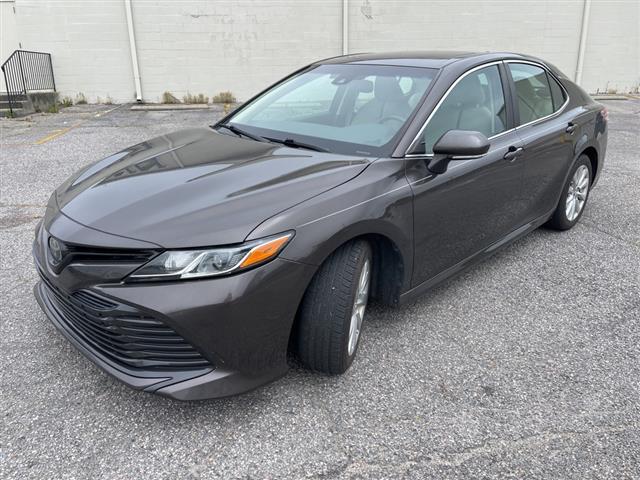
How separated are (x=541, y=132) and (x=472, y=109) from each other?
85 cm

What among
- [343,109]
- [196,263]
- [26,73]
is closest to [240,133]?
[343,109]

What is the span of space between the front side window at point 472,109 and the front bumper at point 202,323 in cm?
126

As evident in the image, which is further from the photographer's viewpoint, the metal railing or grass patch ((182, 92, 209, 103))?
grass patch ((182, 92, 209, 103))

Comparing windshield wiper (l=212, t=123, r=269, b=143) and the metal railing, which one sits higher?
windshield wiper (l=212, t=123, r=269, b=143)

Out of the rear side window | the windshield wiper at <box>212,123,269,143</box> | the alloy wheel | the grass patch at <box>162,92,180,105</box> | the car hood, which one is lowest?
the grass patch at <box>162,92,180,105</box>

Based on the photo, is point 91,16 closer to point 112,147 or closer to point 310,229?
point 112,147

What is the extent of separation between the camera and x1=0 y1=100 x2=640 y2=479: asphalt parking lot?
2.22 meters

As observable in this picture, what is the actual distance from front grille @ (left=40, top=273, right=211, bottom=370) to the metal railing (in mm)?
11025

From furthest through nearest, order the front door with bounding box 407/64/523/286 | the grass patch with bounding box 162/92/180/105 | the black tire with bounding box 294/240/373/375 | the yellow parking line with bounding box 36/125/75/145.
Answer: the grass patch with bounding box 162/92/180/105 → the yellow parking line with bounding box 36/125/75/145 → the front door with bounding box 407/64/523/286 → the black tire with bounding box 294/240/373/375

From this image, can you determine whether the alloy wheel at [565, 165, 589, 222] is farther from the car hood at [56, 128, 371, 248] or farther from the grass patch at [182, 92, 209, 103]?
the grass patch at [182, 92, 209, 103]

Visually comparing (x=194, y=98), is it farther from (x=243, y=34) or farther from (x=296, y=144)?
(x=296, y=144)

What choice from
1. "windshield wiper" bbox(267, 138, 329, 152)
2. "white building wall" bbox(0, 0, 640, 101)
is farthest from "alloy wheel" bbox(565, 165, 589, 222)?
"white building wall" bbox(0, 0, 640, 101)

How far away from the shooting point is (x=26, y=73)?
12.1m

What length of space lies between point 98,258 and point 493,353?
213 centimetres
